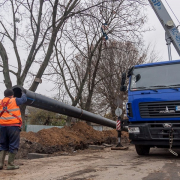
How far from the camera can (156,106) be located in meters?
7.84

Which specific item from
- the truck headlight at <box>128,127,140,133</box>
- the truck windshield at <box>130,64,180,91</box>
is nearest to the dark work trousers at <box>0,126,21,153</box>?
the truck headlight at <box>128,127,140,133</box>

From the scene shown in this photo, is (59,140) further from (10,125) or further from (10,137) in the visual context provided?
(10,125)

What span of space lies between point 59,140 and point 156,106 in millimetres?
4112

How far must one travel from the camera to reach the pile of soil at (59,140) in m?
8.71

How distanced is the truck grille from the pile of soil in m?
3.47

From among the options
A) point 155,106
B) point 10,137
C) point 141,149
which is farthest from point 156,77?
point 10,137

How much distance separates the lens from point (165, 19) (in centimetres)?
1179

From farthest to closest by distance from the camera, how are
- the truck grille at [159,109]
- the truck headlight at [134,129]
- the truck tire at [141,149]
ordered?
the truck tire at [141,149], the truck headlight at [134,129], the truck grille at [159,109]

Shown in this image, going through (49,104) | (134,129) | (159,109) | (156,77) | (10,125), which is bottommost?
(10,125)

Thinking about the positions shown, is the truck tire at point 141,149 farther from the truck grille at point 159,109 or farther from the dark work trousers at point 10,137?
the dark work trousers at point 10,137

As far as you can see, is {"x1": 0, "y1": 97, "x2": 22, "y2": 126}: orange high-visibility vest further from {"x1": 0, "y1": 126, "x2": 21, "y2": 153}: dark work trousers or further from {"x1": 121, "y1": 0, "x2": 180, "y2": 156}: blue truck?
{"x1": 121, "y1": 0, "x2": 180, "y2": 156}: blue truck

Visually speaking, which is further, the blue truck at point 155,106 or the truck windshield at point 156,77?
the truck windshield at point 156,77

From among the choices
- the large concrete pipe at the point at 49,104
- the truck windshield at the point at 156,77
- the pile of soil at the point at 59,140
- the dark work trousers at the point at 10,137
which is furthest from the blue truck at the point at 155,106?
the dark work trousers at the point at 10,137

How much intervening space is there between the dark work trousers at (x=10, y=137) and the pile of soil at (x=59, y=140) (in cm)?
223
